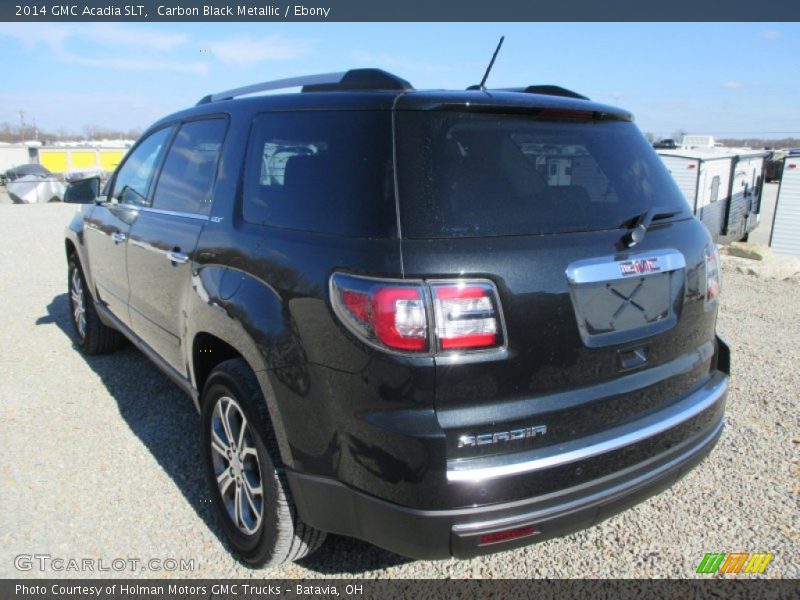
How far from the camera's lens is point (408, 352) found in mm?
1800

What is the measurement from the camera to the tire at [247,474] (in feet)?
7.50

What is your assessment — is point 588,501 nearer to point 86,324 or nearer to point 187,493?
point 187,493

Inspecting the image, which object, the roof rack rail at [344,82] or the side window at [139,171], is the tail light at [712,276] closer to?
the roof rack rail at [344,82]

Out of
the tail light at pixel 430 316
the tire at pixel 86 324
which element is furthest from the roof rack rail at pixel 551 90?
the tire at pixel 86 324

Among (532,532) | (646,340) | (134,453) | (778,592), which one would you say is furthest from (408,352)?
(134,453)

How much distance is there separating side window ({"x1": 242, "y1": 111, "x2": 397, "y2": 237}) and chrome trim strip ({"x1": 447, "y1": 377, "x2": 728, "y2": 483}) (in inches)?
30.7

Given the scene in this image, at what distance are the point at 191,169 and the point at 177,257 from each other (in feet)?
1.64

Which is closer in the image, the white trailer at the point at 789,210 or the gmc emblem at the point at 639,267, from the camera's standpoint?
the gmc emblem at the point at 639,267

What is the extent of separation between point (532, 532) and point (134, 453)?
2.53m

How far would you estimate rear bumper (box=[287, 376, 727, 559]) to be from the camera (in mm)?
1837

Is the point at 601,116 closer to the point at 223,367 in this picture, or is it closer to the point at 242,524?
the point at 223,367

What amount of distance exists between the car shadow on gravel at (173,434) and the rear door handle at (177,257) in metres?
1.15

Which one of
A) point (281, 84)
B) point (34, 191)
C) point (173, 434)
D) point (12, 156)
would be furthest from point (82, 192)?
point (12, 156)

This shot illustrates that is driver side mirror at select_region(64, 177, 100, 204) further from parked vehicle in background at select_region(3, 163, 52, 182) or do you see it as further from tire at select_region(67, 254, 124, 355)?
parked vehicle in background at select_region(3, 163, 52, 182)
